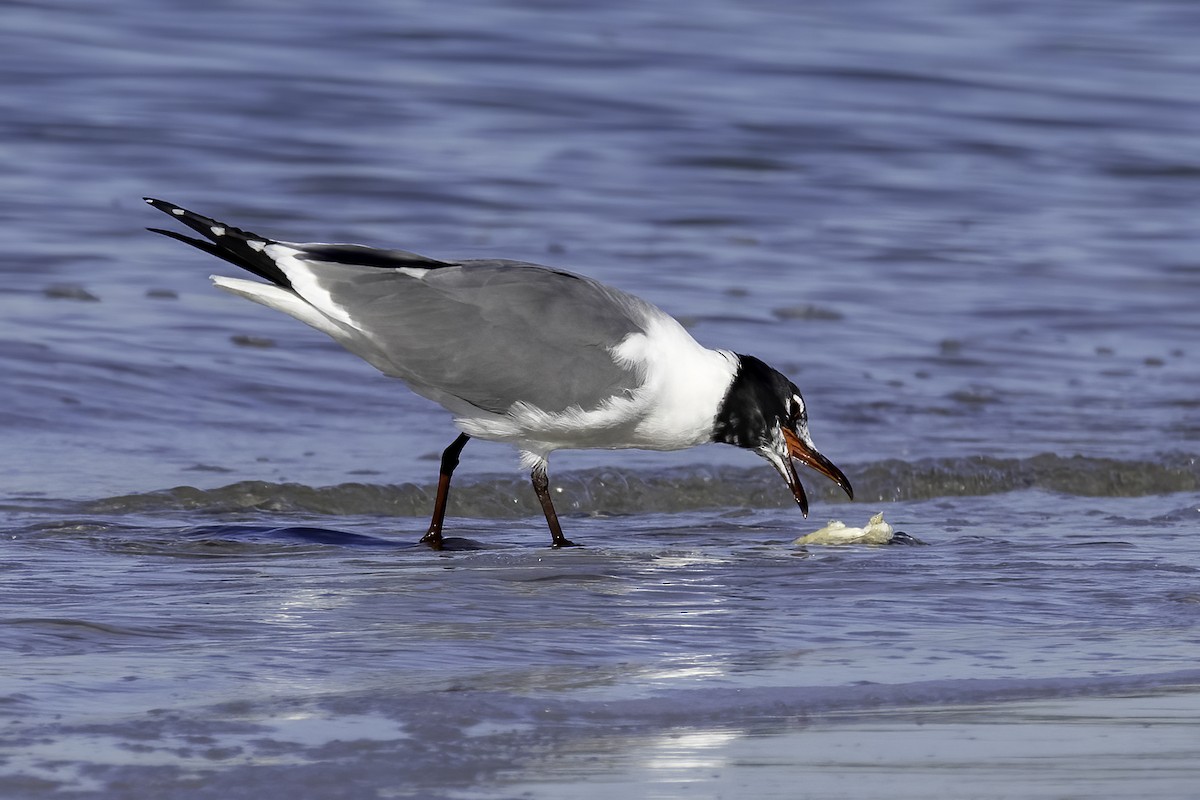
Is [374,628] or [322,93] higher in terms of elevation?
[322,93]

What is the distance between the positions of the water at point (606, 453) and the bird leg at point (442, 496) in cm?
13

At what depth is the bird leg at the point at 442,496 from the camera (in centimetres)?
611

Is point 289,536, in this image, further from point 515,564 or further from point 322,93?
point 322,93

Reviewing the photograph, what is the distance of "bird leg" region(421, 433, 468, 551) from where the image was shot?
20.0 feet

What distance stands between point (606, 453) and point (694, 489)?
0.58 m

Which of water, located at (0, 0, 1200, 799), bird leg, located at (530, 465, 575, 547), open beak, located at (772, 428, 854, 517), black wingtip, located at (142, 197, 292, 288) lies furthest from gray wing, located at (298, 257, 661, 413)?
open beak, located at (772, 428, 854, 517)

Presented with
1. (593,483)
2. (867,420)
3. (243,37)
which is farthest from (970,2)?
(593,483)

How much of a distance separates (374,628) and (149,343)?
4.27 meters

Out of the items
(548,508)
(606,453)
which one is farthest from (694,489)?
(548,508)

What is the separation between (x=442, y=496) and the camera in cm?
632

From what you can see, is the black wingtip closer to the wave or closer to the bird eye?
the wave

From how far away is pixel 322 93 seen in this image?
1436cm

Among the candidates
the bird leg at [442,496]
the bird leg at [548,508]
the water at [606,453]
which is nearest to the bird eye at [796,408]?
the water at [606,453]

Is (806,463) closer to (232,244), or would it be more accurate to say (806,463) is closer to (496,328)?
(496,328)
